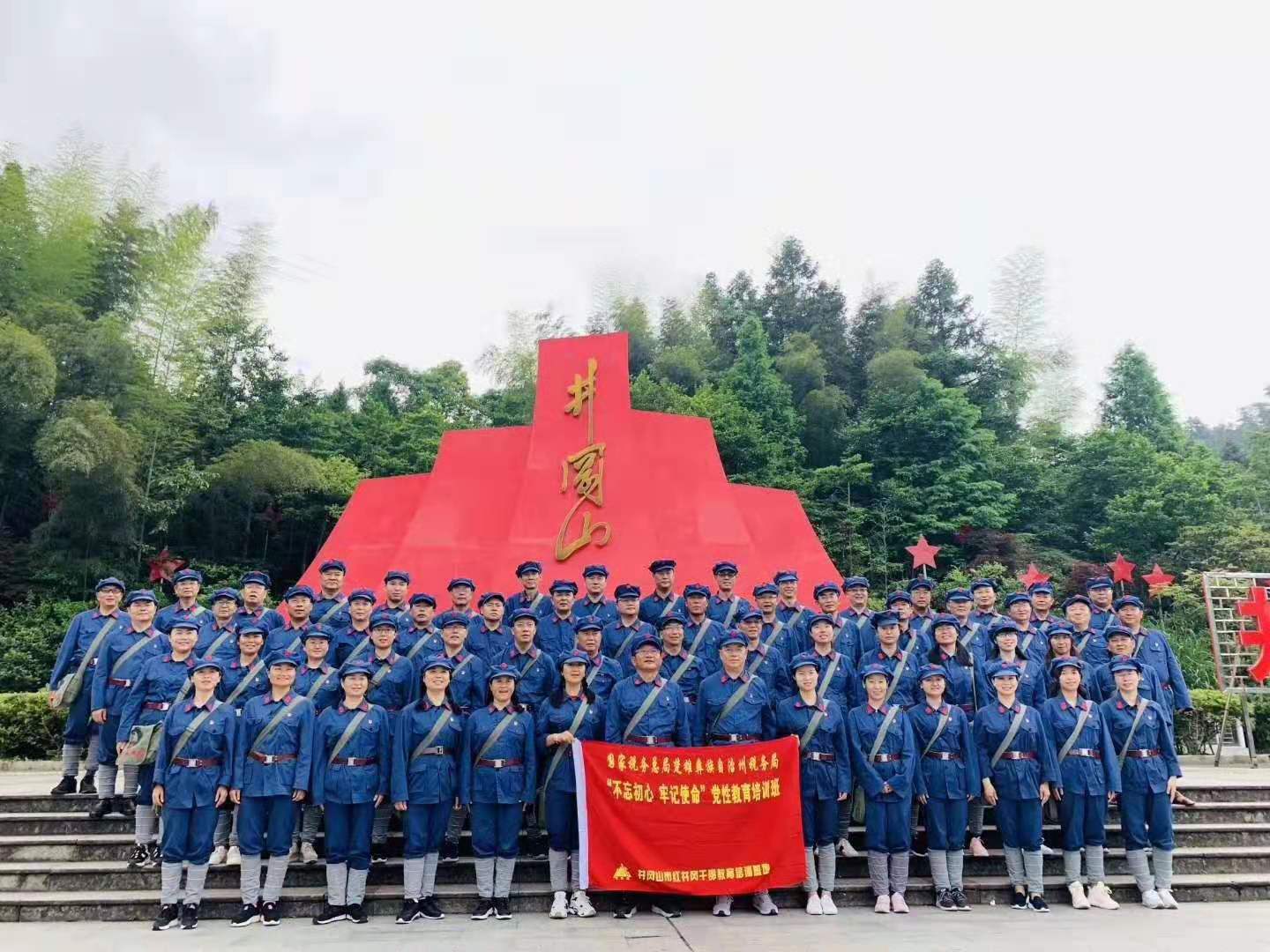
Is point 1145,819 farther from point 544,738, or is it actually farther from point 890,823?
point 544,738

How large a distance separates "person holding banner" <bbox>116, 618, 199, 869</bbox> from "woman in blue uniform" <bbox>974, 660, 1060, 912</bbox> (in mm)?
4294

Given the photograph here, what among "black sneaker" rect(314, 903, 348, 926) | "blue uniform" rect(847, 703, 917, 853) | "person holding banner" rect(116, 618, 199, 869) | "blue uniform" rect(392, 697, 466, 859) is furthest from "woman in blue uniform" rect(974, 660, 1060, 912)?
"person holding banner" rect(116, 618, 199, 869)

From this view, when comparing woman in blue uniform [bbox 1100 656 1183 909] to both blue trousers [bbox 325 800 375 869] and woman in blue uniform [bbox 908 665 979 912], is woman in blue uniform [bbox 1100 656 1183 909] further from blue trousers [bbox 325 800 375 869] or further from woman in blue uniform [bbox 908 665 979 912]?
blue trousers [bbox 325 800 375 869]

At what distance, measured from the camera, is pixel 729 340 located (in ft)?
105

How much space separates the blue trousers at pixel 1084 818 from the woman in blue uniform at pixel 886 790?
88 centimetres

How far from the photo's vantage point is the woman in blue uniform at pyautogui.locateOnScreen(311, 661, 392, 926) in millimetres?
4066

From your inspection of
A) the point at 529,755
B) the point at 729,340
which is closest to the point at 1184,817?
the point at 529,755

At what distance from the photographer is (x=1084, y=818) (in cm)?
440

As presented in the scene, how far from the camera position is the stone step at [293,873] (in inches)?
173

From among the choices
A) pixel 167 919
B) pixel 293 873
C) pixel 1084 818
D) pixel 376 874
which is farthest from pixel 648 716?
pixel 167 919

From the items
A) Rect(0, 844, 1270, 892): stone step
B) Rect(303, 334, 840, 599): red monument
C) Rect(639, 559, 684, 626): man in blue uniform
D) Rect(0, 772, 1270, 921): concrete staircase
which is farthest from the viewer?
Rect(303, 334, 840, 599): red monument

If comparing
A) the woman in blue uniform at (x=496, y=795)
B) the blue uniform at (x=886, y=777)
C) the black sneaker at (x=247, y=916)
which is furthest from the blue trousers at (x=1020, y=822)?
the black sneaker at (x=247, y=916)

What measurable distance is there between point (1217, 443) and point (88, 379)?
6827cm

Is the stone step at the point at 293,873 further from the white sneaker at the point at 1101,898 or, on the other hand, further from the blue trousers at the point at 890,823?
the blue trousers at the point at 890,823
